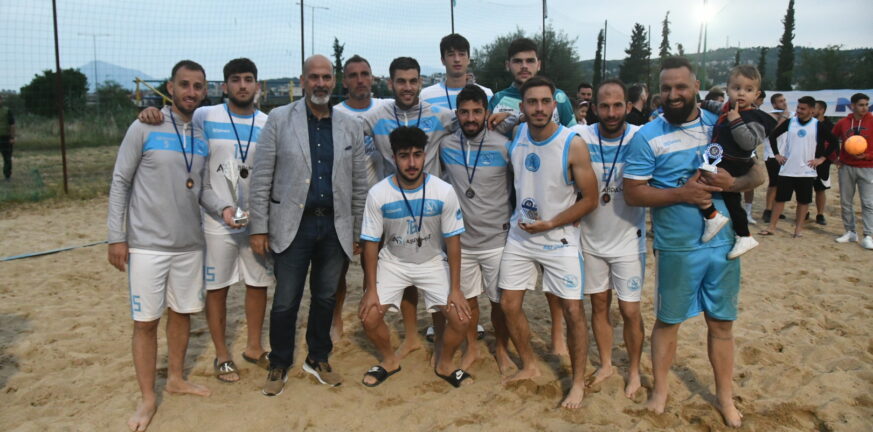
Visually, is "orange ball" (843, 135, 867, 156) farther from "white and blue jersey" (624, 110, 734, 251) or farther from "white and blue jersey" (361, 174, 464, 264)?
"white and blue jersey" (361, 174, 464, 264)

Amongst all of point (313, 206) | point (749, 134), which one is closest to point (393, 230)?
point (313, 206)

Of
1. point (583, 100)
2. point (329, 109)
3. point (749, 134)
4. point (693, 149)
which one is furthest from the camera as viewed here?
point (583, 100)

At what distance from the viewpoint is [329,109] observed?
3.95 m

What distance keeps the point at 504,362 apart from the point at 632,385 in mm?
921

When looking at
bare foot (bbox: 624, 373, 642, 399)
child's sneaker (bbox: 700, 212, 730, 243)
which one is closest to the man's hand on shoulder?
child's sneaker (bbox: 700, 212, 730, 243)

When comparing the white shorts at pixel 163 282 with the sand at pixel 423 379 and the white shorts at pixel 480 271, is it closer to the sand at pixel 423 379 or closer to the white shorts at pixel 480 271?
the sand at pixel 423 379

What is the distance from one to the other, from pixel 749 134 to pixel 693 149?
33 cm

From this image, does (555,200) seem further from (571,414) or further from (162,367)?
(162,367)

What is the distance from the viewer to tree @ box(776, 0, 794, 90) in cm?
4619

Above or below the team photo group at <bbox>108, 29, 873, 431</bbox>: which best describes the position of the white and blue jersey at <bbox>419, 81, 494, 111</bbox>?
above

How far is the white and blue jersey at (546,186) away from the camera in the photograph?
3.69 m

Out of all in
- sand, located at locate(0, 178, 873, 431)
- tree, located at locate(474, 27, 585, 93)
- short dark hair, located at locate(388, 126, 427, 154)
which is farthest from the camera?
tree, located at locate(474, 27, 585, 93)

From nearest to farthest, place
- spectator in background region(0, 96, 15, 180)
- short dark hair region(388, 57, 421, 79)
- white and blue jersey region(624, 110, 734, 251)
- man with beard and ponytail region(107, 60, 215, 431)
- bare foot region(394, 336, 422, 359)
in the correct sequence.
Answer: white and blue jersey region(624, 110, 734, 251) → man with beard and ponytail region(107, 60, 215, 431) → short dark hair region(388, 57, 421, 79) → bare foot region(394, 336, 422, 359) → spectator in background region(0, 96, 15, 180)

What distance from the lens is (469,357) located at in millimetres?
4477
